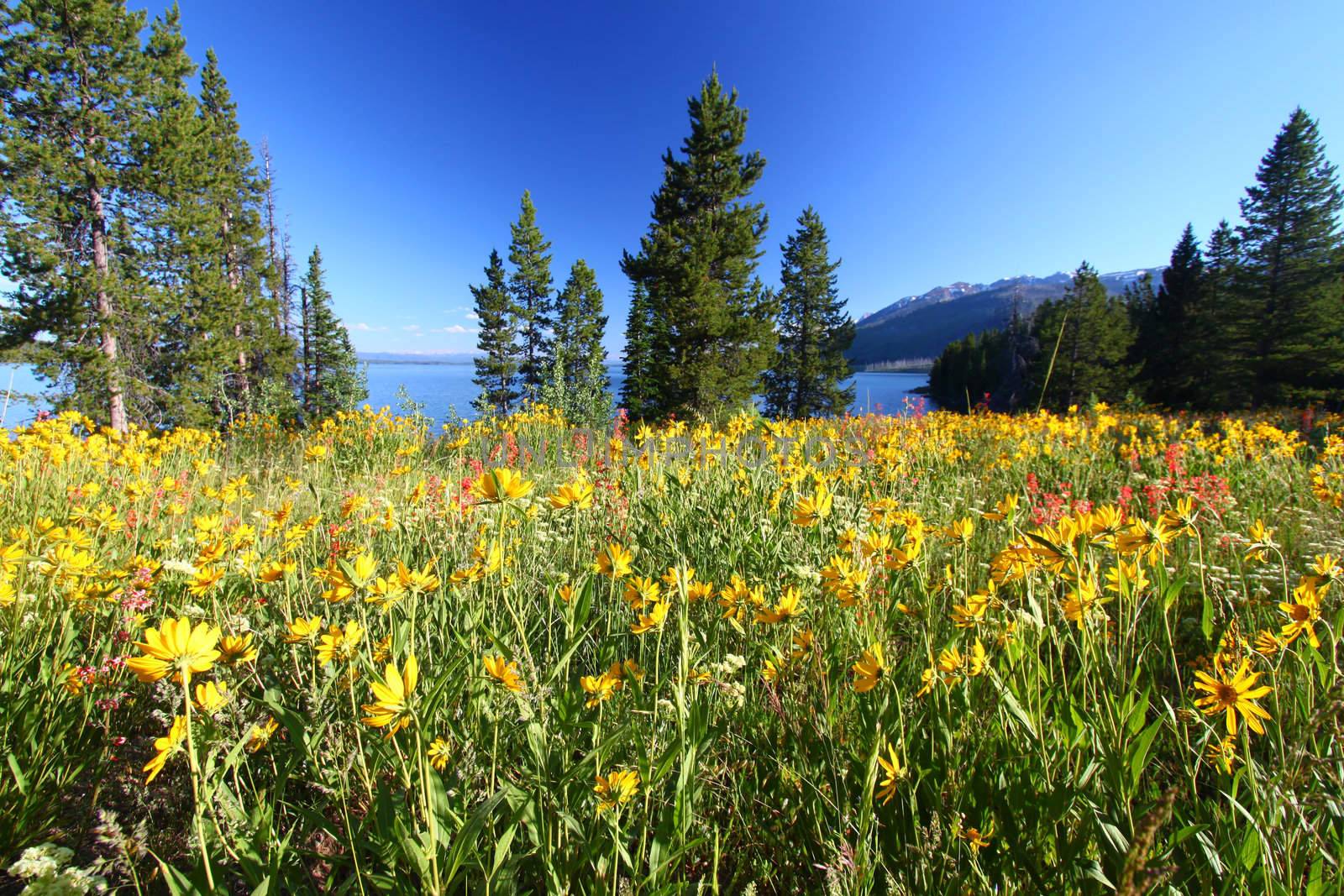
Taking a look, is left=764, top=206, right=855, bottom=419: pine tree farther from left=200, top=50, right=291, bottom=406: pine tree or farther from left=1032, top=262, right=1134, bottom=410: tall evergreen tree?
left=200, top=50, right=291, bottom=406: pine tree

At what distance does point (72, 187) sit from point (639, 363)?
13379 millimetres

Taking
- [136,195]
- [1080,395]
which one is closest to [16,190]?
[136,195]

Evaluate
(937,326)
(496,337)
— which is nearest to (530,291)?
(496,337)

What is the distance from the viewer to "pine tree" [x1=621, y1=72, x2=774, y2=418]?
1444 cm

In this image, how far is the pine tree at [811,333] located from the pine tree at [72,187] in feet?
73.6

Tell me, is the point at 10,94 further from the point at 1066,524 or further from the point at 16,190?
the point at 1066,524

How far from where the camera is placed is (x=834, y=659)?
133 centimetres

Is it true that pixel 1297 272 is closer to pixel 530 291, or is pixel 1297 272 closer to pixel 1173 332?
pixel 1173 332

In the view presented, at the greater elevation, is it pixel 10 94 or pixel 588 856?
pixel 10 94

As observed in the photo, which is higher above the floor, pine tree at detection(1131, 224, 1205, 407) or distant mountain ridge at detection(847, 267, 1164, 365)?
distant mountain ridge at detection(847, 267, 1164, 365)

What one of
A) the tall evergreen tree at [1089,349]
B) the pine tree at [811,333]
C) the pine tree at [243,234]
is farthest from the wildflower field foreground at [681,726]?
the tall evergreen tree at [1089,349]

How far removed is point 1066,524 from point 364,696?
1.62m

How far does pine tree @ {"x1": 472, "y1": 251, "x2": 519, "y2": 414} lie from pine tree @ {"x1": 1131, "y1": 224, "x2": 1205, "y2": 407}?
111 ft

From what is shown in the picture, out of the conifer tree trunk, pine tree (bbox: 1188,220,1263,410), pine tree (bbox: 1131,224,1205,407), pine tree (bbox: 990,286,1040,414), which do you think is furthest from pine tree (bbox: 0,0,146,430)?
pine tree (bbox: 990,286,1040,414)
